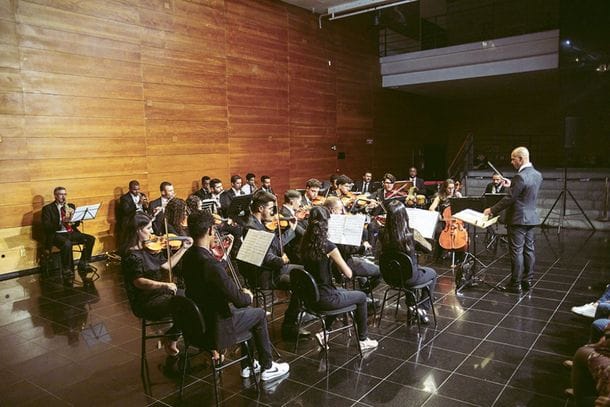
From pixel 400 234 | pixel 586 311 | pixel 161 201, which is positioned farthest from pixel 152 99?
pixel 586 311

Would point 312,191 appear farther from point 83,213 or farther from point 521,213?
point 83,213

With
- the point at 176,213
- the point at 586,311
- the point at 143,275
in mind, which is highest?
the point at 176,213

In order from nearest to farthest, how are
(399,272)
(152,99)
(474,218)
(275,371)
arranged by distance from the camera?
(275,371), (399,272), (474,218), (152,99)

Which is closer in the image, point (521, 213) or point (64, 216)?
point (521, 213)

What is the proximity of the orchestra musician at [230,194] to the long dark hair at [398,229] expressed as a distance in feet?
16.1

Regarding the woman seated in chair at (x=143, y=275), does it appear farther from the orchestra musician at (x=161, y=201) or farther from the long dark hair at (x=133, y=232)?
the orchestra musician at (x=161, y=201)

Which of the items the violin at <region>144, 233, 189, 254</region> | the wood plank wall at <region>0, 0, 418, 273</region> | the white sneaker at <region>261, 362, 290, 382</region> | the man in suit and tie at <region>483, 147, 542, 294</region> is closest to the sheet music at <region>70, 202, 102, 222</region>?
the wood plank wall at <region>0, 0, 418, 273</region>

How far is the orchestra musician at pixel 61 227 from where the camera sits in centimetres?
712

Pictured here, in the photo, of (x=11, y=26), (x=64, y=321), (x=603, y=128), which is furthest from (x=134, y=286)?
(x=603, y=128)

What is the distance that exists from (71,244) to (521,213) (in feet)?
22.0

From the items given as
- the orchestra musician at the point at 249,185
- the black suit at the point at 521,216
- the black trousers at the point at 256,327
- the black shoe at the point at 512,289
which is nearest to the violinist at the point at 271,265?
the black trousers at the point at 256,327

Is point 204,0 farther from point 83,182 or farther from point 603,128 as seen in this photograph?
point 603,128

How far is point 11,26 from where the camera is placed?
6.97m

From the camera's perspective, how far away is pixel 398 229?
14.8 feet
